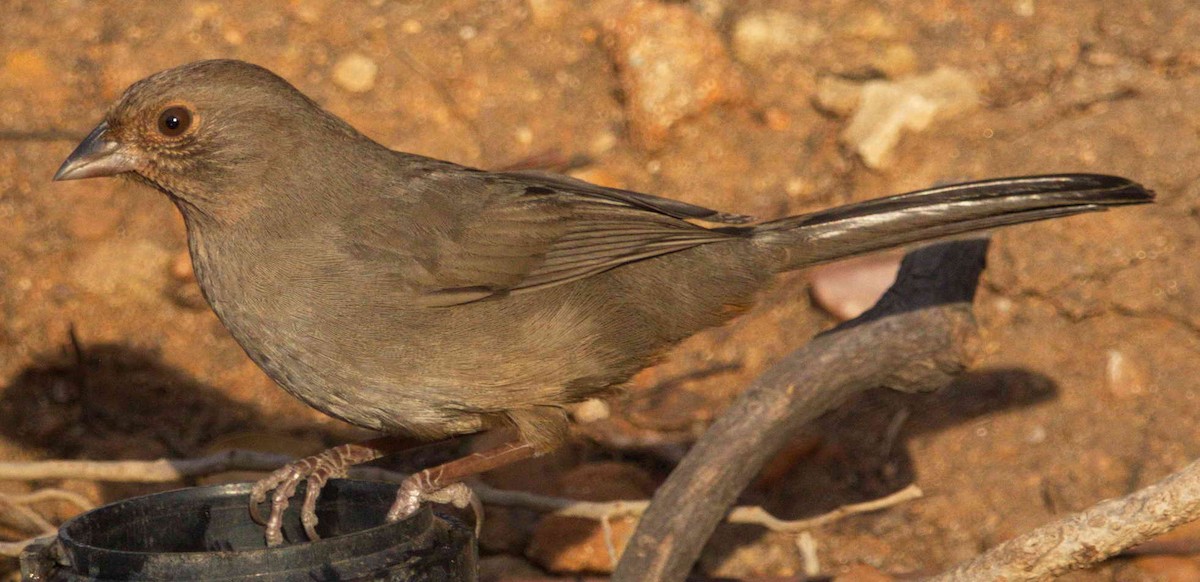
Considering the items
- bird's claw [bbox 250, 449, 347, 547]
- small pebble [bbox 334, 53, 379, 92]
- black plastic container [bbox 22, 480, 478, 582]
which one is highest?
small pebble [bbox 334, 53, 379, 92]

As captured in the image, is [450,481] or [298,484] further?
[450,481]

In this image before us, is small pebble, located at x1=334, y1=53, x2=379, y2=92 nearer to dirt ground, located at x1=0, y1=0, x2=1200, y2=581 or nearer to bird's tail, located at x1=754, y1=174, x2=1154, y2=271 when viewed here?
dirt ground, located at x1=0, y1=0, x2=1200, y2=581

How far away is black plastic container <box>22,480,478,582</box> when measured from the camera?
2801 millimetres

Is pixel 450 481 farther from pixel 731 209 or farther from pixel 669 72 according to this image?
pixel 669 72

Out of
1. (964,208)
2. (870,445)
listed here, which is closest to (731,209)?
(870,445)

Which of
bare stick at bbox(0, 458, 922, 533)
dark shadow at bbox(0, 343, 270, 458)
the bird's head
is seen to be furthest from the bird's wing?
dark shadow at bbox(0, 343, 270, 458)

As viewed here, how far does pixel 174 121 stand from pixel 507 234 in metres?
1.08

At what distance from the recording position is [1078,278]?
17.8 feet

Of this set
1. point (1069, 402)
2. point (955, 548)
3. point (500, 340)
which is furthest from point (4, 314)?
point (1069, 402)

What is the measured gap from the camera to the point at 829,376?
4328 millimetres

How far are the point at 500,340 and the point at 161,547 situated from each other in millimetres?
1120

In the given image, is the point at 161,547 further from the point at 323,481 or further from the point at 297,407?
the point at 297,407

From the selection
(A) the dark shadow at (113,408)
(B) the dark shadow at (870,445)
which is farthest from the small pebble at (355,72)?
(B) the dark shadow at (870,445)

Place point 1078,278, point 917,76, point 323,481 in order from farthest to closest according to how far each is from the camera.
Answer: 1. point 917,76
2. point 1078,278
3. point 323,481
